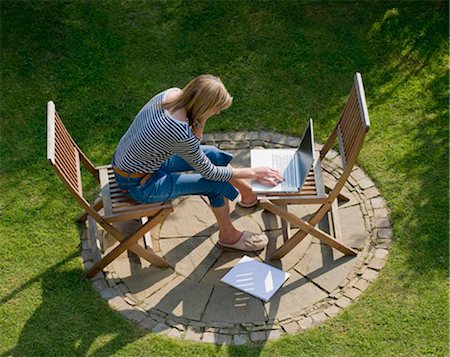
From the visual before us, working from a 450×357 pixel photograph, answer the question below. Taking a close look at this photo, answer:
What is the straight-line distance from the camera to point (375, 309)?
571 centimetres

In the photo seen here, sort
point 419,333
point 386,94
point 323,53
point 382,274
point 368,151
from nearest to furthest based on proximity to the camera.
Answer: point 419,333, point 382,274, point 368,151, point 386,94, point 323,53

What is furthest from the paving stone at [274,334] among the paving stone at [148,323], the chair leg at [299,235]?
the paving stone at [148,323]

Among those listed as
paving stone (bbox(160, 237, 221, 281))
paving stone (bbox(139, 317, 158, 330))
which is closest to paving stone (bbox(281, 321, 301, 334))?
paving stone (bbox(160, 237, 221, 281))

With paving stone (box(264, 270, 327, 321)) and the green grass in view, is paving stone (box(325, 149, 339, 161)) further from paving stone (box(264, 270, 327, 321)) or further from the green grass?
paving stone (box(264, 270, 327, 321))

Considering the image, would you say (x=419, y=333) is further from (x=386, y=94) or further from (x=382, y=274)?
(x=386, y=94)

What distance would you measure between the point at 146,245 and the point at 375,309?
206cm

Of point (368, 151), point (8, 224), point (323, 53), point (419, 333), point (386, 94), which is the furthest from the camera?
point (323, 53)

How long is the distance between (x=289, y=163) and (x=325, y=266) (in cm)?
96

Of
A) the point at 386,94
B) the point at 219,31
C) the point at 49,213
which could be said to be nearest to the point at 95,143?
the point at 49,213

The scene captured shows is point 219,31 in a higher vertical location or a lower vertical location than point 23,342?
higher

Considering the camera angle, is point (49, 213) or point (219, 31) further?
point (219, 31)

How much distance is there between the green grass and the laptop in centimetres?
112

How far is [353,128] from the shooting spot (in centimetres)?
582

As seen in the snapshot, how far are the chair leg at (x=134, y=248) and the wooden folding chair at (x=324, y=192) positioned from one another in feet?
2.88
